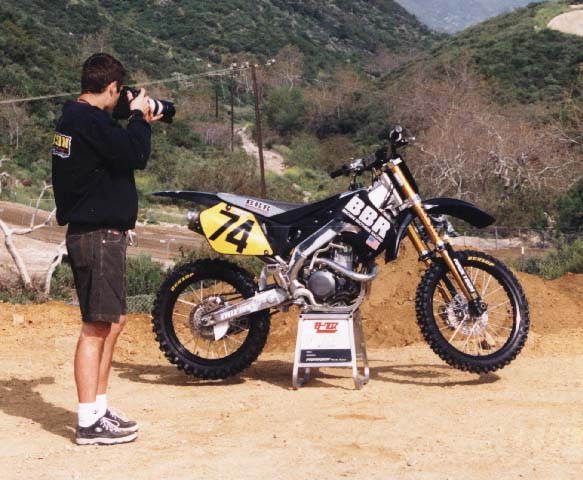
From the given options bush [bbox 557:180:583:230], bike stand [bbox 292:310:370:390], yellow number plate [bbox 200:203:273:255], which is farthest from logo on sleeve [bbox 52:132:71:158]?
bush [bbox 557:180:583:230]

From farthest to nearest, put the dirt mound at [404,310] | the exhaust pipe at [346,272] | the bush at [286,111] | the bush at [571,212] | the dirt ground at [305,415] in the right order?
the bush at [286,111], the bush at [571,212], the dirt mound at [404,310], the exhaust pipe at [346,272], the dirt ground at [305,415]

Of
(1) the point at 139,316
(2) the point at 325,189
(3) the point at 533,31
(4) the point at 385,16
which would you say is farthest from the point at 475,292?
(4) the point at 385,16

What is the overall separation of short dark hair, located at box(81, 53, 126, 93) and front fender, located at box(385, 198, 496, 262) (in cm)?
240

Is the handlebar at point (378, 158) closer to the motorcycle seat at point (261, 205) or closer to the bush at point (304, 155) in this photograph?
the motorcycle seat at point (261, 205)

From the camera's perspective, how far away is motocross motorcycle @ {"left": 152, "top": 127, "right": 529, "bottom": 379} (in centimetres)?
644

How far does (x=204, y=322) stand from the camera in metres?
6.62

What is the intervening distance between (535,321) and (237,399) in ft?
13.1

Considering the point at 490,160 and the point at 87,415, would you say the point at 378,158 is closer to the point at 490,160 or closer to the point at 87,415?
the point at 87,415

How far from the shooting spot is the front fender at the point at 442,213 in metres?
6.48

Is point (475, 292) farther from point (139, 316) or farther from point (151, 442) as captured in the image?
point (139, 316)

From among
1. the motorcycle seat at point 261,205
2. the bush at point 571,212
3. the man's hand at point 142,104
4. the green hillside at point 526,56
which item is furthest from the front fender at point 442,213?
the green hillside at point 526,56

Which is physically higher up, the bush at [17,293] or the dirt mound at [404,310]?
the dirt mound at [404,310]

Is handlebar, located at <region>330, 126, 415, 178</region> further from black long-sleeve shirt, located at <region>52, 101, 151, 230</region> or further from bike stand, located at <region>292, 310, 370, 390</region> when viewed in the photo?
black long-sleeve shirt, located at <region>52, 101, 151, 230</region>

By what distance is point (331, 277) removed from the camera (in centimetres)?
643
